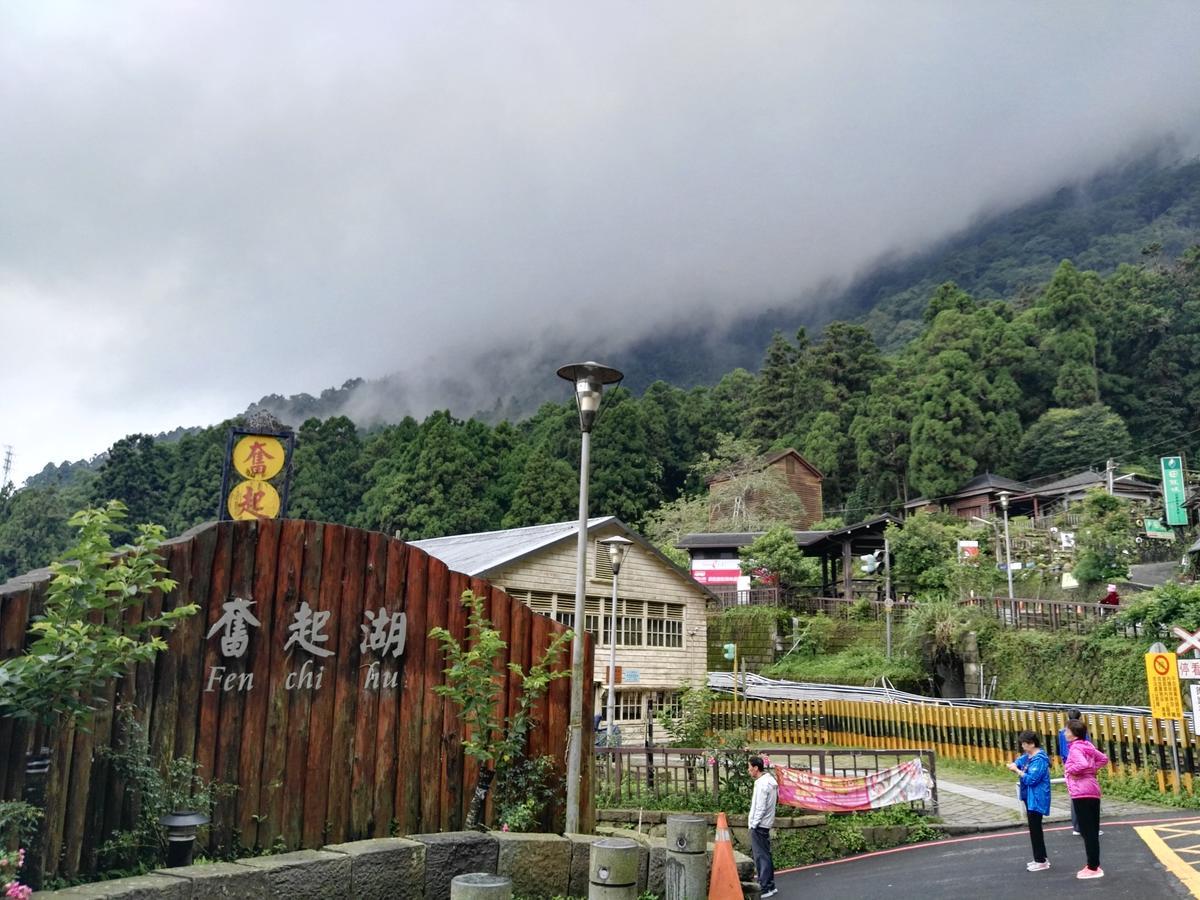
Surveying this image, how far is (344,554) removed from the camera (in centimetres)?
799

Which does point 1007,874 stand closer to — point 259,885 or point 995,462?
point 259,885

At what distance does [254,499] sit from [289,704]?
847cm

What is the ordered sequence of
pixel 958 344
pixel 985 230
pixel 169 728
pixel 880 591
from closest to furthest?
pixel 169 728, pixel 880 591, pixel 958 344, pixel 985 230

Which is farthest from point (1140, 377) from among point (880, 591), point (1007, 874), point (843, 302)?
point (843, 302)

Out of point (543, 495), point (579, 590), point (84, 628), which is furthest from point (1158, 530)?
point (84, 628)

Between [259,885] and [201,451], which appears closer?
[259,885]

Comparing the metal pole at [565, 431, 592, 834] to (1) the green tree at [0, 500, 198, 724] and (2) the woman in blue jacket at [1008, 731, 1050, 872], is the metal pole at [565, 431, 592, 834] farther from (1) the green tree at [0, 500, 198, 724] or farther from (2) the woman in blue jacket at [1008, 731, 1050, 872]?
(2) the woman in blue jacket at [1008, 731, 1050, 872]

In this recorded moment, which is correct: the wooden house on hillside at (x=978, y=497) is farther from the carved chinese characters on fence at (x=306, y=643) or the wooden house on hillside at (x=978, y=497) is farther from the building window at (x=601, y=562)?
the carved chinese characters on fence at (x=306, y=643)

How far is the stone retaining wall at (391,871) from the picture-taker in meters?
5.58

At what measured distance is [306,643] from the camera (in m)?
7.62

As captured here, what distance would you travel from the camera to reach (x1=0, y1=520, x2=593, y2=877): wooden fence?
608 cm

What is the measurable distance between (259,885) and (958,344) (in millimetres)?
63728

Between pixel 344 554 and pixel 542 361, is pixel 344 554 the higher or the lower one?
the lower one

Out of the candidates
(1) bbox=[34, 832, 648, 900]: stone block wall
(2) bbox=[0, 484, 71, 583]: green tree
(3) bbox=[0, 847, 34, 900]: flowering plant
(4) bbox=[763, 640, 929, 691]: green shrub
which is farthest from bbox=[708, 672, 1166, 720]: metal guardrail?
(2) bbox=[0, 484, 71, 583]: green tree
